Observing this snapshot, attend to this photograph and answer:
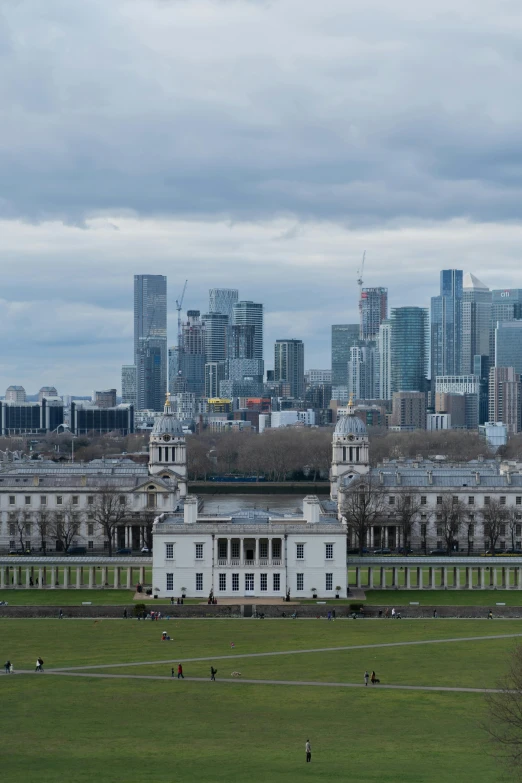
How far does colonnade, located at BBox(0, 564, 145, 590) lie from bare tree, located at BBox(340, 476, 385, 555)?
23112 millimetres

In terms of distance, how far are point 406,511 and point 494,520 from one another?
731 centimetres

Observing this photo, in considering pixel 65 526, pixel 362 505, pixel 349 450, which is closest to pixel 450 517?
pixel 362 505

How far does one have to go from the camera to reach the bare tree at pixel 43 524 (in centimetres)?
11825

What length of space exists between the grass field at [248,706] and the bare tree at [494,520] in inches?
1651

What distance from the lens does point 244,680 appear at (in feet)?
200

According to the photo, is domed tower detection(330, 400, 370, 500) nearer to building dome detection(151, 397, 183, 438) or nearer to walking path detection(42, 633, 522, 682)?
building dome detection(151, 397, 183, 438)

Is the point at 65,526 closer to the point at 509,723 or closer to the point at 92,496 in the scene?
the point at 92,496

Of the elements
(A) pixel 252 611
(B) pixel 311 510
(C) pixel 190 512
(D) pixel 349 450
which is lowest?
(A) pixel 252 611

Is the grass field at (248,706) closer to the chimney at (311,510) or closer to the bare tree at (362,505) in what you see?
the chimney at (311,510)

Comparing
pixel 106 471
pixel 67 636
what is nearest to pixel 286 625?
pixel 67 636

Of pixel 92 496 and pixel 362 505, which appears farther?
pixel 92 496

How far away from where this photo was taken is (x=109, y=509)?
11925 cm

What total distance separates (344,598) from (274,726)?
1469 inches

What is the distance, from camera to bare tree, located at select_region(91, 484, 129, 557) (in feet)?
384
